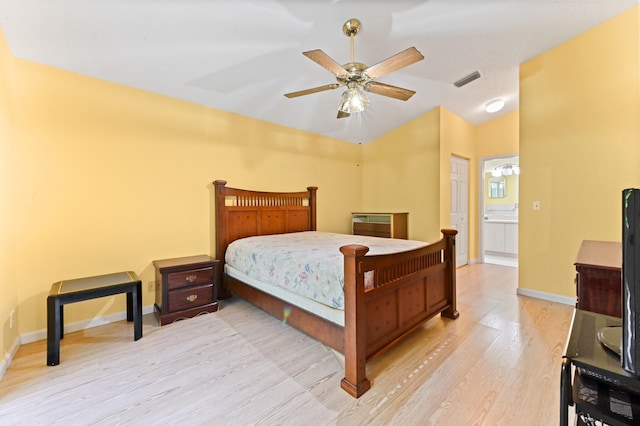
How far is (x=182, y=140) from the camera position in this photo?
3.31 meters

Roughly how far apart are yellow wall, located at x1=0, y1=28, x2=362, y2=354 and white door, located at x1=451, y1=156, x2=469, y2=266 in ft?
12.4

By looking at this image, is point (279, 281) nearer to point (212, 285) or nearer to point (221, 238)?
point (212, 285)

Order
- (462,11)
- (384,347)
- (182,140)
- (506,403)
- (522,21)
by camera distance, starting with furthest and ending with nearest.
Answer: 1. (182,140)
2. (522,21)
3. (462,11)
4. (384,347)
5. (506,403)

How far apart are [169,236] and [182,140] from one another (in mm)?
1195

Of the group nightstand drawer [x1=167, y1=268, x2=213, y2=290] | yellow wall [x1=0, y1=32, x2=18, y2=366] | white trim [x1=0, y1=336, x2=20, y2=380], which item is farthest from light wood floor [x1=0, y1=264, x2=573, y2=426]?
nightstand drawer [x1=167, y1=268, x2=213, y2=290]

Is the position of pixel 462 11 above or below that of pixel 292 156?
above

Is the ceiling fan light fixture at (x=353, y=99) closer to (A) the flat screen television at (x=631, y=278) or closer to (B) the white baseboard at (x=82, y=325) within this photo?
(A) the flat screen television at (x=631, y=278)

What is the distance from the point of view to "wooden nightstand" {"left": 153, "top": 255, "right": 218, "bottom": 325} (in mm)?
2791

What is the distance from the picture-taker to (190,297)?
2.94 metres

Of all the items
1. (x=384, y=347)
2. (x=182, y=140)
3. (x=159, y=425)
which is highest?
(x=182, y=140)

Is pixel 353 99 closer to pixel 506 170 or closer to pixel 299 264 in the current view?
pixel 299 264

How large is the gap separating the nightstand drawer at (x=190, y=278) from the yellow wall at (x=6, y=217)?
3.74 ft

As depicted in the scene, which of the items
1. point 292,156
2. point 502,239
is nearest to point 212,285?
point 292,156

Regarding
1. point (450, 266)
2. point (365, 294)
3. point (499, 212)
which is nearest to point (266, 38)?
point (365, 294)
